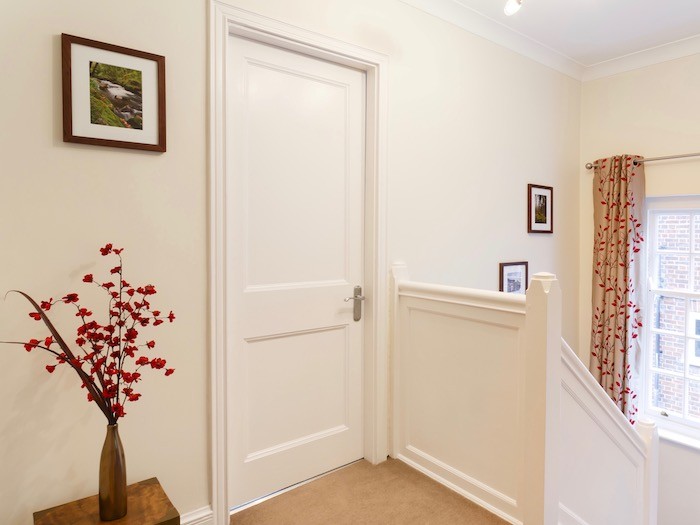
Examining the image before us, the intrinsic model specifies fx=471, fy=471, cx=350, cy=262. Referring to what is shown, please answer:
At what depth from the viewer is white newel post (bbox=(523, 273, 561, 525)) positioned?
5.44 ft

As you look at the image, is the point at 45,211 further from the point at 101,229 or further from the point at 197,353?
the point at 197,353

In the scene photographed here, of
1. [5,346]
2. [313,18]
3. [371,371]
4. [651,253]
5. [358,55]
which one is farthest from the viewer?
[651,253]

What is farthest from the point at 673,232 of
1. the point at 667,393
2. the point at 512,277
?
the point at 512,277

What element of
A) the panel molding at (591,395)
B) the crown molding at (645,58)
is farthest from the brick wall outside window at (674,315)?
the panel molding at (591,395)

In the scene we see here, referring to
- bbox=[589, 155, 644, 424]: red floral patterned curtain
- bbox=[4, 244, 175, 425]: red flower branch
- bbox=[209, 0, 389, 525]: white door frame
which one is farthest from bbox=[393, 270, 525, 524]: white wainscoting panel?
bbox=[589, 155, 644, 424]: red floral patterned curtain

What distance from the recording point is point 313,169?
220 centimetres

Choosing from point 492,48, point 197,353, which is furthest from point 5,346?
point 492,48

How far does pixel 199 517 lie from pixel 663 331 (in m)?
3.25

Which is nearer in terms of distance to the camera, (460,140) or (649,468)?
(649,468)

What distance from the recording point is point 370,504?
2.00m

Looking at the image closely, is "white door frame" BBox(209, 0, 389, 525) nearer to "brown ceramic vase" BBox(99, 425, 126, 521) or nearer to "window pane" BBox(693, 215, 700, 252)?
"brown ceramic vase" BBox(99, 425, 126, 521)

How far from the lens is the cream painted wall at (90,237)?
1.44 meters

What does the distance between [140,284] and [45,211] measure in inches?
14.6

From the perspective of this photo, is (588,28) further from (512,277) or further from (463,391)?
(463,391)
